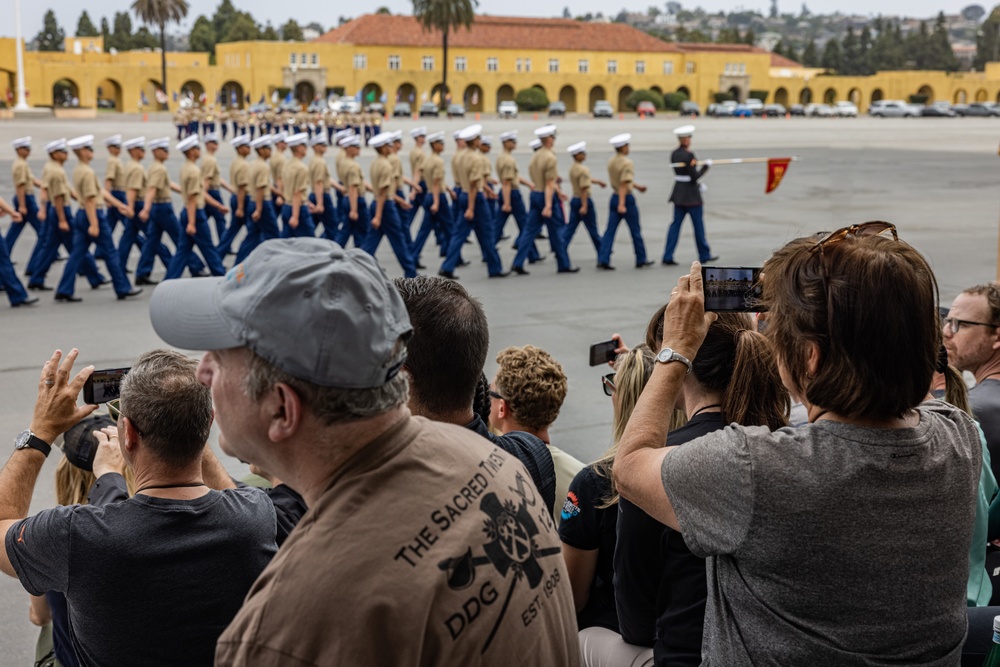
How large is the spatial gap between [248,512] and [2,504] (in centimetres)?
67

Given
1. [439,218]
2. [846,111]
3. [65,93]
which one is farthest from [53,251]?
[65,93]

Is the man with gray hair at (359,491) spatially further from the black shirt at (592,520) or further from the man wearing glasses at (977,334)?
the man wearing glasses at (977,334)

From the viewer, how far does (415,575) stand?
150cm

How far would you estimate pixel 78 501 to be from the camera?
3.44 meters

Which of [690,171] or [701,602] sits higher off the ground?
[690,171]

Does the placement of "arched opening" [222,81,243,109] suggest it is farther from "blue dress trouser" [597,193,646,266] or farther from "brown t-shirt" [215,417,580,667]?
"brown t-shirt" [215,417,580,667]

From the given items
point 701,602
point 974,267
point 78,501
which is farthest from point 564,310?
point 701,602

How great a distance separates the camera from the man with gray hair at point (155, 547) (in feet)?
7.78

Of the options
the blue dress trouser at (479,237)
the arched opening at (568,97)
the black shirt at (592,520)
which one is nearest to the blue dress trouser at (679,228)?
the blue dress trouser at (479,237)

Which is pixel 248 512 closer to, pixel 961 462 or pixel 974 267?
pixel 961 462

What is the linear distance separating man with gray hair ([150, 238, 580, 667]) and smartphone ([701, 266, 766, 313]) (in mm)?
797

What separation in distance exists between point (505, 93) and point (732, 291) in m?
90.8

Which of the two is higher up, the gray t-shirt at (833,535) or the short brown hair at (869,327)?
the short brown hair at (869,327)

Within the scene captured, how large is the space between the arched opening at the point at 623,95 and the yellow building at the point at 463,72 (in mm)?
118
